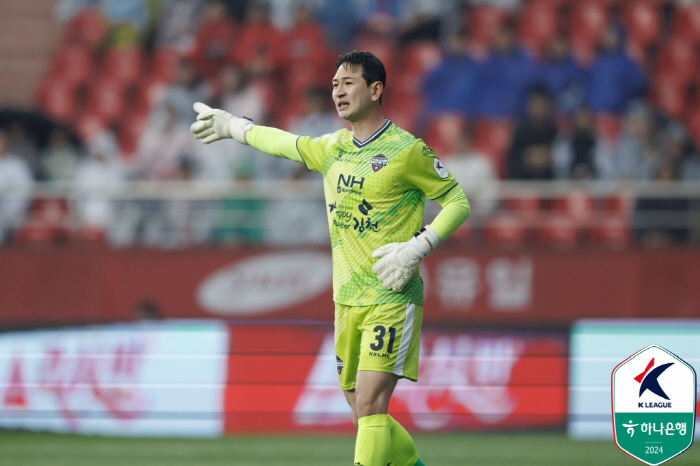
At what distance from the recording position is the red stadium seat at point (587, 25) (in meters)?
13.5

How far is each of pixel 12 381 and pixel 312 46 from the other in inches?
282

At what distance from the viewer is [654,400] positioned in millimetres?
5805

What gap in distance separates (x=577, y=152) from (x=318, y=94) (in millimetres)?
2983

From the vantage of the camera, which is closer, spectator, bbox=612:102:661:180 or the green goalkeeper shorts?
the green goalkeeper shorts

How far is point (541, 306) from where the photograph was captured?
455 inches

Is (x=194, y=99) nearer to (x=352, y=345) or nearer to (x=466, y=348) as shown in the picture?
(x=466, y=348)

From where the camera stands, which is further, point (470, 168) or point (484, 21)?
point (484, 21)

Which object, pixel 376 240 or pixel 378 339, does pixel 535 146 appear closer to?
pixel 376 240

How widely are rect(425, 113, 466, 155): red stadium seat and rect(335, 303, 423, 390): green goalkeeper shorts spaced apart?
7279mm

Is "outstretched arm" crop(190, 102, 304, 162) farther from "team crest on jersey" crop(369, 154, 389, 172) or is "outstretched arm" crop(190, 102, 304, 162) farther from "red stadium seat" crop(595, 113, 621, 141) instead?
"red stadium seat" crop(595, 113, 621, 141)

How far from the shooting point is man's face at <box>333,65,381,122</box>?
523 centimetres

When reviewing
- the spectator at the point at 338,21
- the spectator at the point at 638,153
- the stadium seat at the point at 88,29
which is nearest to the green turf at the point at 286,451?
the spectator at the point at 638,153

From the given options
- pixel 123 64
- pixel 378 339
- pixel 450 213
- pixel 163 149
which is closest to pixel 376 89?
pixel 450 213

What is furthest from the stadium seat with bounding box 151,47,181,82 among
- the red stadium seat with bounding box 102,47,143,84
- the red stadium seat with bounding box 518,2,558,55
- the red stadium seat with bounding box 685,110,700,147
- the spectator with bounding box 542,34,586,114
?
the red stadium seat with bounding box 685,110,700,147
